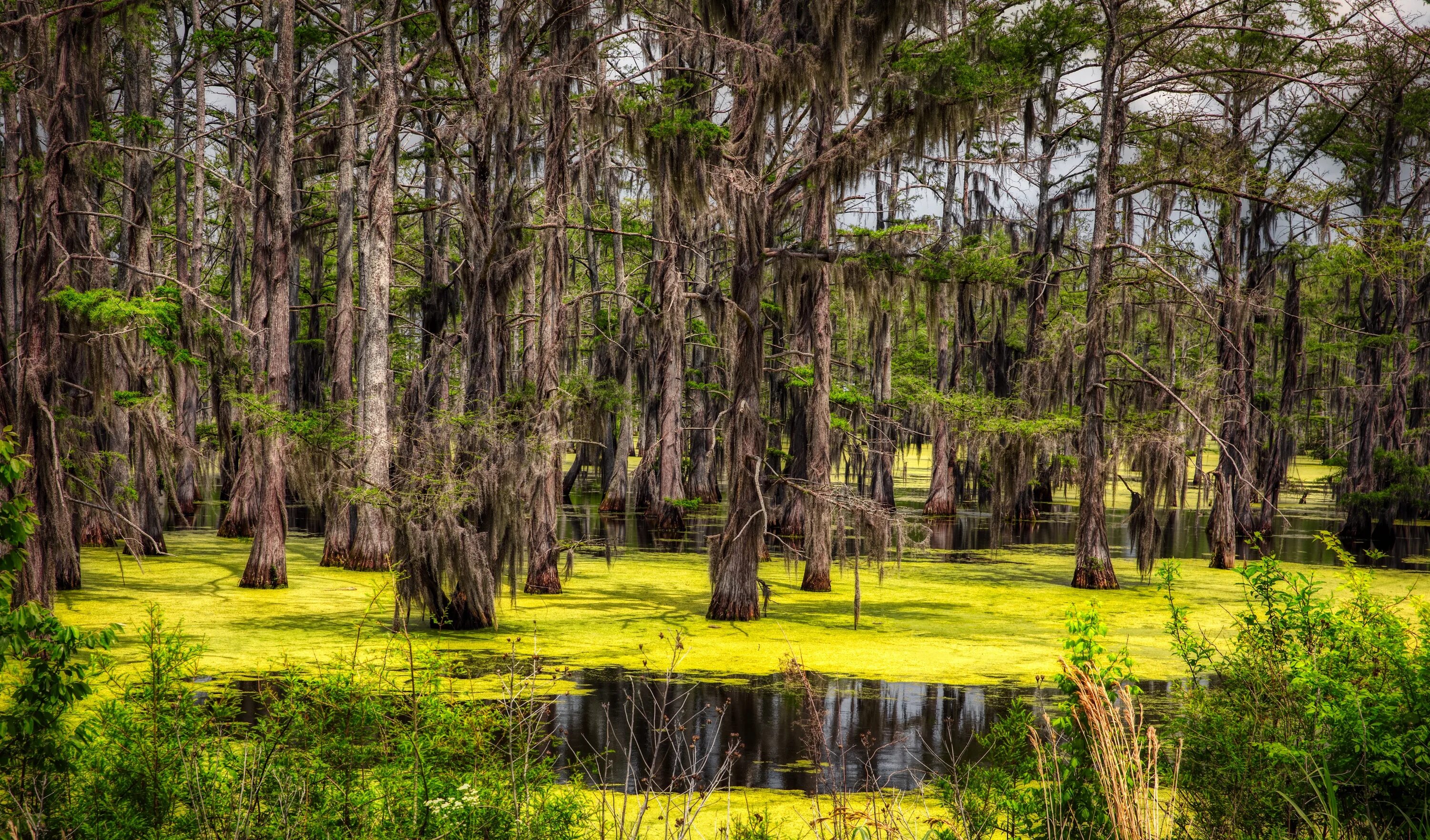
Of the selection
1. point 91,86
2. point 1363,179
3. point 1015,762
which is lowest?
point 1015,762

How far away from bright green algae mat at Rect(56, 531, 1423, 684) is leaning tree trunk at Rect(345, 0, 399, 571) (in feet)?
2.18

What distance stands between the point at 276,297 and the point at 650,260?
22.6 feet

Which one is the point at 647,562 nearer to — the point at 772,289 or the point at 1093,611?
the point at 772,289

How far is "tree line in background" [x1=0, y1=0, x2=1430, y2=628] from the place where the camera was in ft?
41.8

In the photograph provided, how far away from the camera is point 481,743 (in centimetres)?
580

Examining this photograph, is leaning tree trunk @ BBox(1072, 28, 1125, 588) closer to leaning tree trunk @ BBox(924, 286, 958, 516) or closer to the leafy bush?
leaning tree trunk @ BBox(924, 286, 958, 516)

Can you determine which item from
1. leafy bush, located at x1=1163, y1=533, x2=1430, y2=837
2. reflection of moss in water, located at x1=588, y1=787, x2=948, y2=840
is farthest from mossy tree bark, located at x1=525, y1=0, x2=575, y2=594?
leafy bush, located at x1=1163, y1=533, x2=1430, y2=837

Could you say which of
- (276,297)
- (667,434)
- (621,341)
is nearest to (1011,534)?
(667,434)

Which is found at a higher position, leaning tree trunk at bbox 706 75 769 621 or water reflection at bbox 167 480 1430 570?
leaning tree trunk at bbox 706 75 769 621

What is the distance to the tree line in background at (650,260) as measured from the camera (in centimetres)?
1273

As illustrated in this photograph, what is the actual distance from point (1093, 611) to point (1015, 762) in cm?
214

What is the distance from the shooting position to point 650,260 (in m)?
20.7

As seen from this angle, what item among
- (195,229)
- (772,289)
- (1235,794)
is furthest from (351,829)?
(772,289)

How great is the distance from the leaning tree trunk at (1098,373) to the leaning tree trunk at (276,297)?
12434 mm
